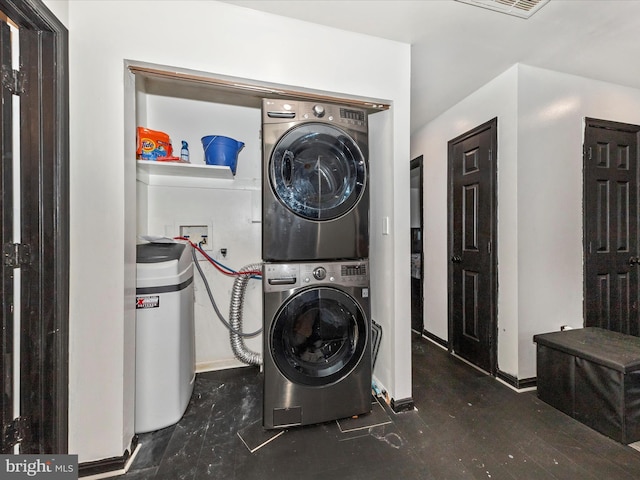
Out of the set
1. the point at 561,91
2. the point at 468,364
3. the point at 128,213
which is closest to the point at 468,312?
the point at 468,364

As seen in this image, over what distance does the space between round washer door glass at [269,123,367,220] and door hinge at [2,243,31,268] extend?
43.9 inches

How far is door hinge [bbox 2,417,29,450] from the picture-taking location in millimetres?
1075

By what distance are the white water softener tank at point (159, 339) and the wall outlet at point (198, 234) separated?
60 centimetres

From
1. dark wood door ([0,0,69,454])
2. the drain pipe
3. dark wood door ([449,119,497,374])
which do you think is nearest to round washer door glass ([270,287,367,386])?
the drain pipe

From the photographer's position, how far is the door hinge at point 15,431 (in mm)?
1075

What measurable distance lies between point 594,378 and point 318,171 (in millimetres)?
2069

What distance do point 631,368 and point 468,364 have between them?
1.12m

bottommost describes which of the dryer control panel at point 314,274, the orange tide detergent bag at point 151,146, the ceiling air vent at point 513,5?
the dryer control panel at point 314,274

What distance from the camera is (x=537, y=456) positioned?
4.50ft

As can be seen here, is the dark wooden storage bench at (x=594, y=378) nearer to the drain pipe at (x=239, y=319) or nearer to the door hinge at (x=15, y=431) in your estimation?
the drain pipe at (x=239, y=319)

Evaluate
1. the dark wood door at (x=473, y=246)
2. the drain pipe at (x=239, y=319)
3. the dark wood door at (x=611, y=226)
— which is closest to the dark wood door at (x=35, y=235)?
the drain pipe at (x=239, y=319)

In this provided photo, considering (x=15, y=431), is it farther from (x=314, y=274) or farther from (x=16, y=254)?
(x=314, y=274)

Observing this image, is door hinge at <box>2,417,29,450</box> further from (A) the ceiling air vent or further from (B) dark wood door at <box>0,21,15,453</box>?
(A) the ceiling air vent

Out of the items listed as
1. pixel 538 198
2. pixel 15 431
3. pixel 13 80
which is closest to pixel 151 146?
pixel 13 80
